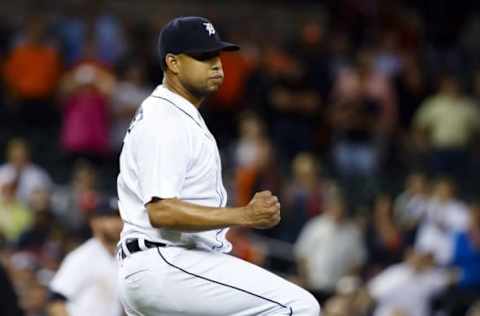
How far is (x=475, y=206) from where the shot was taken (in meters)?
13.6

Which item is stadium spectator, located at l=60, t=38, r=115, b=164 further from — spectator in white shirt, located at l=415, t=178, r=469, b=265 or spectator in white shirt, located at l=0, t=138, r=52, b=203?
spectator in white shirt, located at l=415, t=178, r=469, b=265

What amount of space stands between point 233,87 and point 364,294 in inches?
176

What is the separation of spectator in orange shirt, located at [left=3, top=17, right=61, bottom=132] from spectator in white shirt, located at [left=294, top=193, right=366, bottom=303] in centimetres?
354

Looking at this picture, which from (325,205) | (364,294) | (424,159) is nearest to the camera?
(364,294)

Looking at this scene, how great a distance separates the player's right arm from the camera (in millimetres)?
5664

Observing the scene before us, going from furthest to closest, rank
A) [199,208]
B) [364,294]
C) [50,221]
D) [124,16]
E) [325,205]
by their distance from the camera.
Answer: [124,16]
[325,205]
[50,221]
[364,294]
[199,208]

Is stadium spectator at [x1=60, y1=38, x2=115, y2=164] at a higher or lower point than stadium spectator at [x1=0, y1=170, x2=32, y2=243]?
higher

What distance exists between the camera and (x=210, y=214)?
5.73m

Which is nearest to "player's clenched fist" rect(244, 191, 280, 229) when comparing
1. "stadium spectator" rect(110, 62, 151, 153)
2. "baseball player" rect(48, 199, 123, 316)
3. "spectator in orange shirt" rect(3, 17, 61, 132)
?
"baseball player" rect(48, 199, 123, 316)

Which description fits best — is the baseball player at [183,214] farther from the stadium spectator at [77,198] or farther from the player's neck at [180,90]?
the stadium spectator at [77,198]

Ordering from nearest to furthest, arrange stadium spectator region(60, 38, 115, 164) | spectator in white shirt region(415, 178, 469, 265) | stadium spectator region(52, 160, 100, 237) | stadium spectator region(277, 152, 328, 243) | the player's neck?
the player's neck
spectator in white shirt region(415, 178, 469, 265)
stadium spectator region(52, 160, 100, 237)
stadium spectator region(277, 152, 328, 243)
stadium spectator region(60, 38, 115, 164)

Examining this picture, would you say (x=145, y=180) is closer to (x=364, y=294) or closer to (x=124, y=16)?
(x=364, y=294)

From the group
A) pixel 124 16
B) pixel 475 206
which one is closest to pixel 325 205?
pixel 475 206

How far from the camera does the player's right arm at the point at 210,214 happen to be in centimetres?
566
